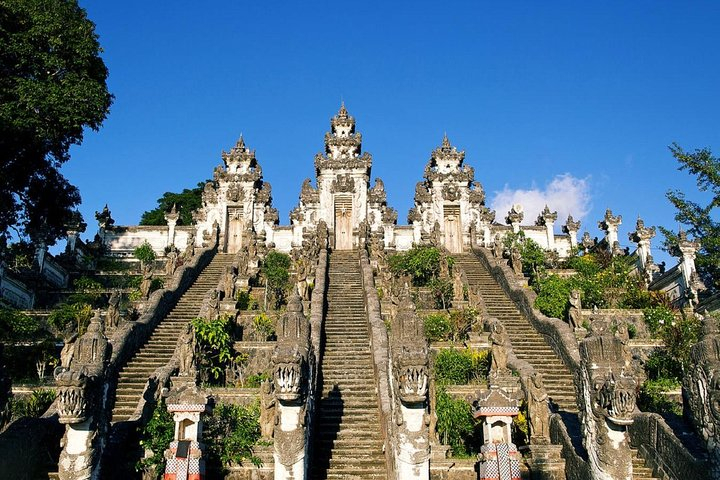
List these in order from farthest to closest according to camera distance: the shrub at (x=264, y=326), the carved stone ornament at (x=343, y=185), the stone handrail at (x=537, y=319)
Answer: the carved stone ornament at (x=343, y=185), the shrub at (x=264, y=326), the stone handrail at (x=537, y=319)

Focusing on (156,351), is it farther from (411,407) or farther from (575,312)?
(575,312)

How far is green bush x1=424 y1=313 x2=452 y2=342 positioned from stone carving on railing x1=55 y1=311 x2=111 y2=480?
9776mm

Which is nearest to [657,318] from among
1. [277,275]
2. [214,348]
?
[214,348]

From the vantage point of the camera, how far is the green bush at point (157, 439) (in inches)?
406

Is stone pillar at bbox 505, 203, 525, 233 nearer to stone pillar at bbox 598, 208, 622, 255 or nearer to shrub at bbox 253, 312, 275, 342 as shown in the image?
stone pillar at bbox 598, 208, 622, 255

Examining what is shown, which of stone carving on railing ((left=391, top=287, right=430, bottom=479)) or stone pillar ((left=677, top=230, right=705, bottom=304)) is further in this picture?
stone pillar ((left=677, top=230, right=705, bottom=304))

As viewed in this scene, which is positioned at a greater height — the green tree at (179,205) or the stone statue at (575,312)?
the green tree at (179,205)

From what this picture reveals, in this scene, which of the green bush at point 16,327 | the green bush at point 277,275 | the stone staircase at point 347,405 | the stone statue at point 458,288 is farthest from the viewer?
the green bush at point 277,275

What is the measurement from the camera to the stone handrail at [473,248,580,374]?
1625 cm

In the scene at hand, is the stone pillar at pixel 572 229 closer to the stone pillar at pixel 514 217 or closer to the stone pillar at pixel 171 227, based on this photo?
the stone pillar at pixel 514 217

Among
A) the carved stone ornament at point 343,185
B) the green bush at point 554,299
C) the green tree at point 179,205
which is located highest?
the green tree at point 179,205

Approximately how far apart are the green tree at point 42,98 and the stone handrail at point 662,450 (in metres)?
18.9

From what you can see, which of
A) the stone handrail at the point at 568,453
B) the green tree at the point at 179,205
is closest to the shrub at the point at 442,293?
the stone handrail at the point at 568,453

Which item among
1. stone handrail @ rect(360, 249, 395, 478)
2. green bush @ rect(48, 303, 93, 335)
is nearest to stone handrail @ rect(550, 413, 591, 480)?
stone handrail @ rect(360, 249, 395, 478)
